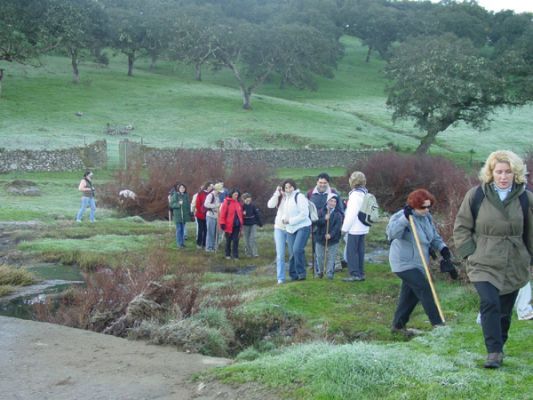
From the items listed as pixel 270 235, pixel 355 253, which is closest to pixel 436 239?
pixel 355 253

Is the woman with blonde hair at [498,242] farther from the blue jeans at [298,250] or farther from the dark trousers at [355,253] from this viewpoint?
the blue jeans at [298,250]

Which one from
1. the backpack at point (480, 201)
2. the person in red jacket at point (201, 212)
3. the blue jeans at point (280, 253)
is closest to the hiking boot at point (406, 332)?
the backpack at point (480, 201)

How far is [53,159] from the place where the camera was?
38.0 m

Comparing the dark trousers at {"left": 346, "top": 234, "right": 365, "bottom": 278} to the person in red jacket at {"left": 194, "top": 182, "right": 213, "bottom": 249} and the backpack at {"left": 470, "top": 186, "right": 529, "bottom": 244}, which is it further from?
the person in red jacket at {"left": 194, "top": 182, "right": 213, "bottom": 249}

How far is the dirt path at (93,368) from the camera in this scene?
703 cm

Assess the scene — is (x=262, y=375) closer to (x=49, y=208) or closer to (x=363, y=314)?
(x=363, y=314)

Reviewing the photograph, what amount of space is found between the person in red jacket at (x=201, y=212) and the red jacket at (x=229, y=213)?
1.80m

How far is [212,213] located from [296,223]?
244 inches

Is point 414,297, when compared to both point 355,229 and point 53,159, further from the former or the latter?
point 53,159

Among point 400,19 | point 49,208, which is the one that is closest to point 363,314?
point 49,208

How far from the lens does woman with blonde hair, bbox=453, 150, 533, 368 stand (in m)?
6.75

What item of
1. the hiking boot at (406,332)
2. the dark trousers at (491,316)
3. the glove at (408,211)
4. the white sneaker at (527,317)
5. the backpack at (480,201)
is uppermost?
the backpack at (480,201)

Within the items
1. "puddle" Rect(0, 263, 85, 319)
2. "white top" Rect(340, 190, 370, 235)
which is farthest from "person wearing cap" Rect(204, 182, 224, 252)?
"white top" Rect(340, 190, 370, 235)

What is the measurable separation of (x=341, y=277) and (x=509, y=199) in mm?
7160
